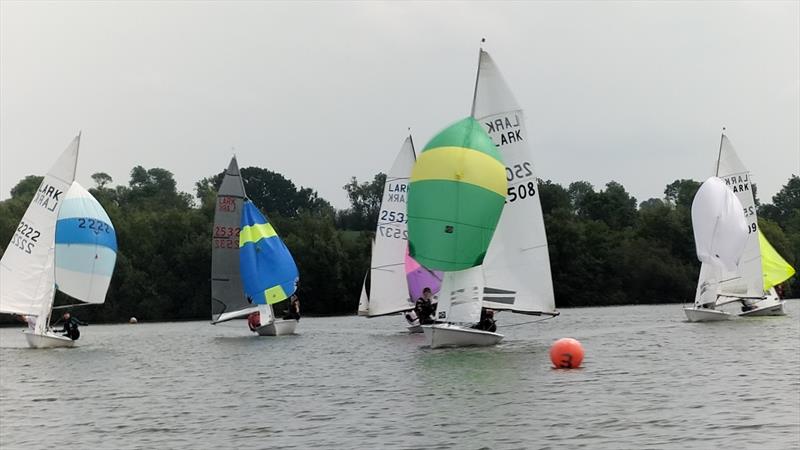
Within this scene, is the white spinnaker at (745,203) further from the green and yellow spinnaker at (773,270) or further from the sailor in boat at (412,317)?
the sailor in boat at (412,317)

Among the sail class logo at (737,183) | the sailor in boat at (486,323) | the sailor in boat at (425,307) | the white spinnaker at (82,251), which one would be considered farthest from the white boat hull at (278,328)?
the sail class logo at (737,183)

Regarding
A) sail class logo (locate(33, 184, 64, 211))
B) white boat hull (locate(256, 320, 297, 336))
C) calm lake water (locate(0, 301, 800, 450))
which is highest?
sail class logo (locate(33, 184, 64, 211))

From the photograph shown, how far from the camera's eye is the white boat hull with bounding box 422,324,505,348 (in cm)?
3291

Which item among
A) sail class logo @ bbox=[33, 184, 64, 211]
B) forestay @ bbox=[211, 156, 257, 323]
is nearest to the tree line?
forestay @ bbox=[211, 156, 257, 323]

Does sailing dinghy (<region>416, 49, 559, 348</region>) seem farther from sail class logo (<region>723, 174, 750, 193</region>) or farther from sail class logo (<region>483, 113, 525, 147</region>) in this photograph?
→ sail class logo (<region>723, 174, 750, 193</region>)

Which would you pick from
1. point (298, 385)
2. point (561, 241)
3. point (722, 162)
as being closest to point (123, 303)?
point (561, 241)

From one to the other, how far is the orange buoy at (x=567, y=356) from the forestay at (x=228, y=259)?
22.0 metres

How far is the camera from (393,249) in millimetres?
47094

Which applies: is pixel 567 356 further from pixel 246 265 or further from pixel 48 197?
pixel 48 197

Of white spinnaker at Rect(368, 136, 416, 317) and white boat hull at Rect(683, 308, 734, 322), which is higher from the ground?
white spinnaker at Rect(368, 136, 416, 317)

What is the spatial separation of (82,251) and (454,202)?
18116mm

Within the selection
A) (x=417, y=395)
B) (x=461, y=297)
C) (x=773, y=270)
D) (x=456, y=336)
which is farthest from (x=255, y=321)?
(x=417, y=395)

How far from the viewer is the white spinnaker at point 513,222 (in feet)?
118

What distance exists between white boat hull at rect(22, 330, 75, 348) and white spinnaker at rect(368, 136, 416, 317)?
11.5m
